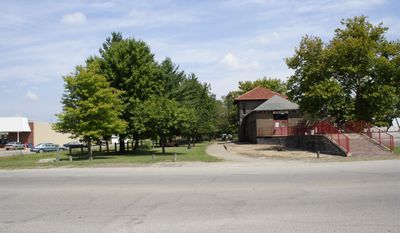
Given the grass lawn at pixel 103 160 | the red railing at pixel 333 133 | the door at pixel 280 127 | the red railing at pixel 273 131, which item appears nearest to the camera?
the grass lawn at pixel 103 160

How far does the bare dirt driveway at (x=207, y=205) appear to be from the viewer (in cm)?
822

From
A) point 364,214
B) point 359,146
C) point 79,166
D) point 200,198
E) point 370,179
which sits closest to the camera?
point 364,214

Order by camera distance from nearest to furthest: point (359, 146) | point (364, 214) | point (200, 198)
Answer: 1. point (364, 214)
2. point (200, 198)
3. point (359, 146)

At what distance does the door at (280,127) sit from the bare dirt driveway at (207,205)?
38.0m

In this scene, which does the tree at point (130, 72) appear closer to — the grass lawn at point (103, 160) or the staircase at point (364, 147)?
the grass lawn at point (103, 160)

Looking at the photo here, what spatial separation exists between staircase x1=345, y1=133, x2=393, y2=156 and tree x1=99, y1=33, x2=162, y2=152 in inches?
731

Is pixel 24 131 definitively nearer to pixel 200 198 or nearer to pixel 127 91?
pixel 127 91

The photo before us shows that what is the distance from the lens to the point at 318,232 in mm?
7516

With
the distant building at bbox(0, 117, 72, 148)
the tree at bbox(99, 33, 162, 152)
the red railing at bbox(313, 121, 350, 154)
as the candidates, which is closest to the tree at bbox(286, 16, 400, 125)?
the red railing at bbox(313, 121, 350, 154)

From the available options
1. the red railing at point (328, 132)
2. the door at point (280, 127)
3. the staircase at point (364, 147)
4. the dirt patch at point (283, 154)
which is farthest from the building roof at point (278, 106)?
the staircase at point (364, 147)

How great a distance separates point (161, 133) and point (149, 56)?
9.88 meters

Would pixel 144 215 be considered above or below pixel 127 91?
below

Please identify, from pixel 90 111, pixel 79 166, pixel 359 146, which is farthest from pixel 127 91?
pixel 359 146

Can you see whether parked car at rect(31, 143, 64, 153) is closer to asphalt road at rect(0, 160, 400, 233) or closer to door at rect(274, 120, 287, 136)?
door at rect(274, 120, 287, 136)
